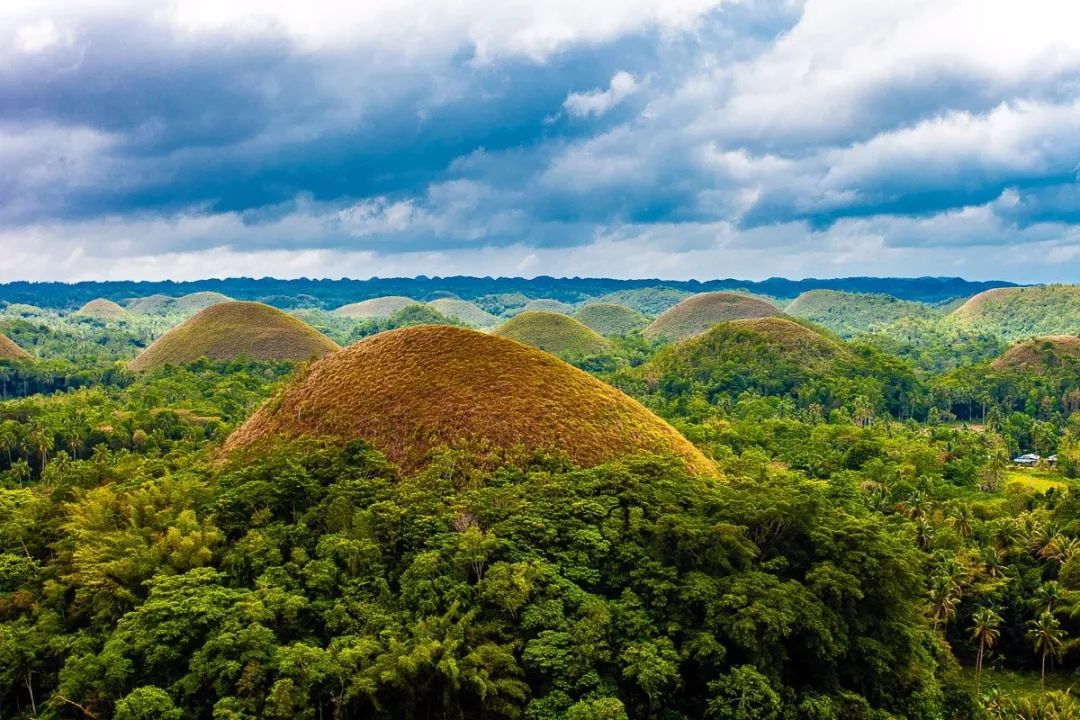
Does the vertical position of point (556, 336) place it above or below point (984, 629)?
above

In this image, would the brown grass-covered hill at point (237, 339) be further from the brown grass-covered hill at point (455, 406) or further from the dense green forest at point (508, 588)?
the dense green forest at point (508, 588)

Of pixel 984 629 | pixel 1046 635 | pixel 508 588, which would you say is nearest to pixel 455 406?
pixel 508 588

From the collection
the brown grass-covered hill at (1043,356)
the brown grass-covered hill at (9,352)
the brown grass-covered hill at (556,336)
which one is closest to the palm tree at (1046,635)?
the brown grass-covered hill at (1043,356)

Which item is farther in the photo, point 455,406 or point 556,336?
point 556,336

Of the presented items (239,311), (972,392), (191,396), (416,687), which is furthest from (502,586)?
(239,311)

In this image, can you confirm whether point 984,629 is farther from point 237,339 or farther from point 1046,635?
point 237,339

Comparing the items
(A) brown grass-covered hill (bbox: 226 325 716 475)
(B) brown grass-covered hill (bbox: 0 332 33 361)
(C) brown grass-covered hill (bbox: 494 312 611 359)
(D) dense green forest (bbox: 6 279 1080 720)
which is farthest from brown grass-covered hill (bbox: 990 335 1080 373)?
(B) brown grass-covered hill (bbox: 0 332 33 361)
